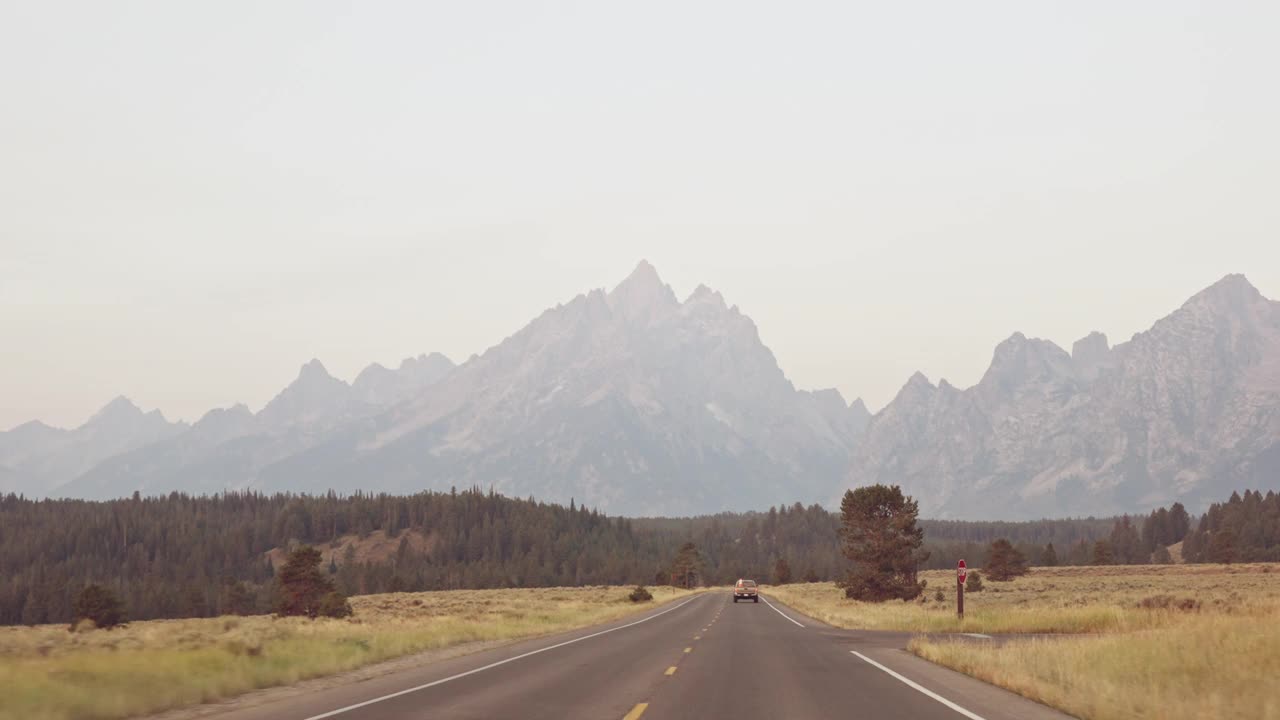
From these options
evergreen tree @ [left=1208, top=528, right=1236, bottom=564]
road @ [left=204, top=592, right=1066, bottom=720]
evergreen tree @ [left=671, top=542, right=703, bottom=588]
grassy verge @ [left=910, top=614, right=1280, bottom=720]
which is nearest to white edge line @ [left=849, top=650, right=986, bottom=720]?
road @ [left=204, top=592, right=1066, bottom=720]

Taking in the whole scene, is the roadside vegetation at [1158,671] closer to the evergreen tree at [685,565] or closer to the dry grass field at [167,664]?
the dry grass field at [167,664]

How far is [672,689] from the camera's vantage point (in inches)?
731

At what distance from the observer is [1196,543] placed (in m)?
167

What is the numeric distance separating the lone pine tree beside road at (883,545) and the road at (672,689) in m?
37.0

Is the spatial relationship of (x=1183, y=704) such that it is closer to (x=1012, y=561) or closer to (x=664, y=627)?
(x=664, y=627)

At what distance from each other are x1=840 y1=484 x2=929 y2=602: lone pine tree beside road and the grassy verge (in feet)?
148

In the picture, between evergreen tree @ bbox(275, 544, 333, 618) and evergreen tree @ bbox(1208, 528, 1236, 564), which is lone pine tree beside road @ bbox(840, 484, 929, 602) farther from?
evergreen tree @ bbox(1208, 528, 1236, 564)

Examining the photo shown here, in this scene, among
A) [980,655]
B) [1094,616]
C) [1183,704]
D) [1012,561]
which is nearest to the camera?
[1183,704]

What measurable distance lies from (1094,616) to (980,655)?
1181 cm

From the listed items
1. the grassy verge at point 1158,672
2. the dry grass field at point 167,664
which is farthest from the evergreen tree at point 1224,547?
the grassy verge at point 1158,672

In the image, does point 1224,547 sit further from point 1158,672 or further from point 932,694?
point 932,694

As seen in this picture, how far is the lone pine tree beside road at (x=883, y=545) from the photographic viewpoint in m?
66.6

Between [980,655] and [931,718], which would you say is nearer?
[931,718]

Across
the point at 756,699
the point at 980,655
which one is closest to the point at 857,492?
the point at 980,655
